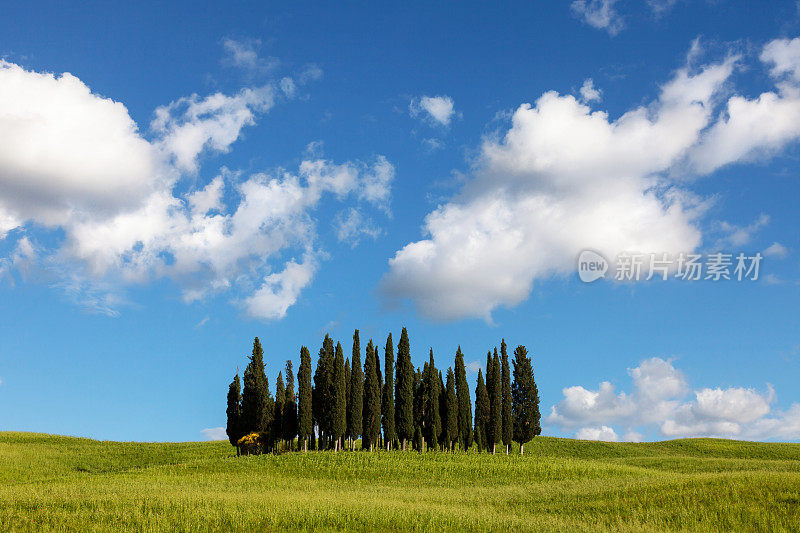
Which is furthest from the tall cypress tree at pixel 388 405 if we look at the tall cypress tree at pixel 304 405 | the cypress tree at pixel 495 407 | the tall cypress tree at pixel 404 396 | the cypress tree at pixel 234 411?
the cypress tree at pixel 234 411

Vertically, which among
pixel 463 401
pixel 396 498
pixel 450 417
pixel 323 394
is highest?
pixel 323 394

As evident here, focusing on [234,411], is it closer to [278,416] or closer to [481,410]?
[278,416]

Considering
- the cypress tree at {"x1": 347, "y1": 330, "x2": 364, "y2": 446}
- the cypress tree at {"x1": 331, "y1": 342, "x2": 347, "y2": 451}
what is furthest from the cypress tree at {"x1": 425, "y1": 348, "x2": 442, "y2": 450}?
the cypress tree at {"x1": 331, "y1": 342, "x2": 347, "y2": 451}

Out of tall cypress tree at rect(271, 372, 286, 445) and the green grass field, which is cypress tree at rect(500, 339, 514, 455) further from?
tall cypress tree at rect(271, 372, 286, 445)

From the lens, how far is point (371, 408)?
2692 inches

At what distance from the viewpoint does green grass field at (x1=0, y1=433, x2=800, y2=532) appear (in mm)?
23422

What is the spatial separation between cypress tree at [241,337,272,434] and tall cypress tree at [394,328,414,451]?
49.7ft

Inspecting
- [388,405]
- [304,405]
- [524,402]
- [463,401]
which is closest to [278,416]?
[304,405]

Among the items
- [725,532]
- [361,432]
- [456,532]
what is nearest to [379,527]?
Result: [456,532]

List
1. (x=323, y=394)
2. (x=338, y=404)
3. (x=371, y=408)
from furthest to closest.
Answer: (x=323, y=394) < (x=371, y=408) < (x=338, y=404)

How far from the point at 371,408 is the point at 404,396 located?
4.14 m

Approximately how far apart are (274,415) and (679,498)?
51449 millimetres

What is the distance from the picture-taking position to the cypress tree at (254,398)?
2650 inches

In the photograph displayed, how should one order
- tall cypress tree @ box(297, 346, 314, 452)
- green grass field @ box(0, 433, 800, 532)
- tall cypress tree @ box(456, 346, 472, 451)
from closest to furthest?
green grass field @ box(0, 433, 800, 532)
tall cypress tree @ box(297, 346, 314, 452)
tall cypress tree @ box(456, 346, 472, 451)
